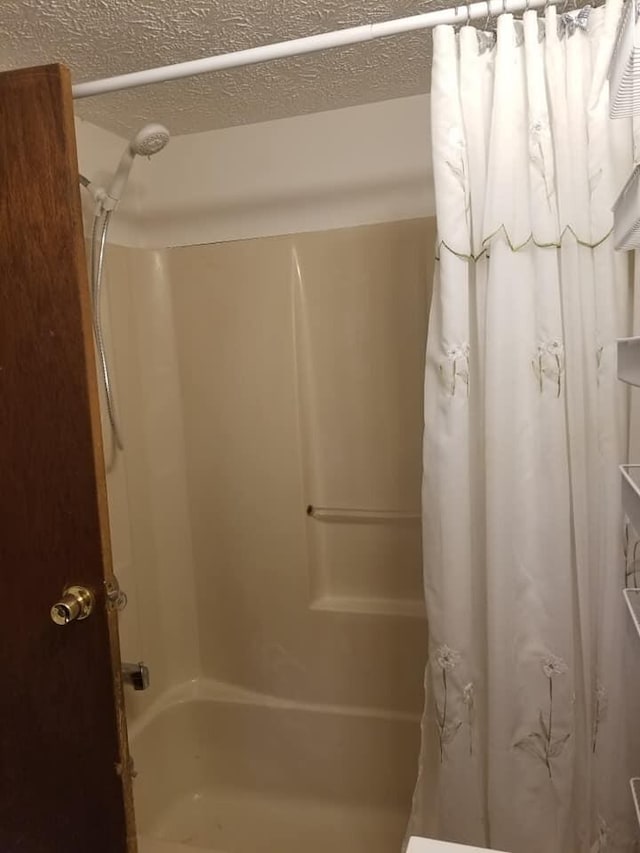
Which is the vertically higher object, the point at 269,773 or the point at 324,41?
the point at 324,41

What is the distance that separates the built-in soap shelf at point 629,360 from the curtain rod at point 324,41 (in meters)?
0.61

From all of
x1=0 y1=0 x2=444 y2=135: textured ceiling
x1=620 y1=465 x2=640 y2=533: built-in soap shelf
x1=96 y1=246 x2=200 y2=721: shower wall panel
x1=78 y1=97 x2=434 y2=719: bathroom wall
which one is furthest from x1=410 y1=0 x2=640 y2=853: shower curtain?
x1=96 y1=246 x2=200 y2=721: shower wall panel

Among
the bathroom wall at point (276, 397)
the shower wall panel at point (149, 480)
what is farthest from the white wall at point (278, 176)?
the shower wall panel at point (149, 480)

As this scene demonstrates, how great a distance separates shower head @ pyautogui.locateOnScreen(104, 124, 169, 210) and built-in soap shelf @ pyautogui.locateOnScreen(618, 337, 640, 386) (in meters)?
1.19

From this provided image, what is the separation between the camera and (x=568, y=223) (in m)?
1.15

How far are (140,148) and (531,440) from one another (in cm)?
116

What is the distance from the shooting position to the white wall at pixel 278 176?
1.84m

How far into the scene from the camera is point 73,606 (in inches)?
46.2

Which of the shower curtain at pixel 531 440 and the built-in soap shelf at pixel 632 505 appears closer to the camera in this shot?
the built-in soap shelf at pixel 632 505

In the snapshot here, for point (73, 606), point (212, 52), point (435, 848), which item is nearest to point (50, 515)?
point (73, 606)

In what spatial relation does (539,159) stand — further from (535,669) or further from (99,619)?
(99,619)

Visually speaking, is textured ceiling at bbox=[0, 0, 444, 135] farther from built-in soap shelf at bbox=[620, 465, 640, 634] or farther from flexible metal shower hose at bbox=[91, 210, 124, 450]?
Result: built-in soap shelf at bbox=[620, 465, 640, 634]

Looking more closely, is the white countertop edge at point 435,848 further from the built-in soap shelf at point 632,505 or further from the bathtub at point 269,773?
the bathtub at point 269,773

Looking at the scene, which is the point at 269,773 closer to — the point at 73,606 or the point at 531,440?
the point at 73,606
